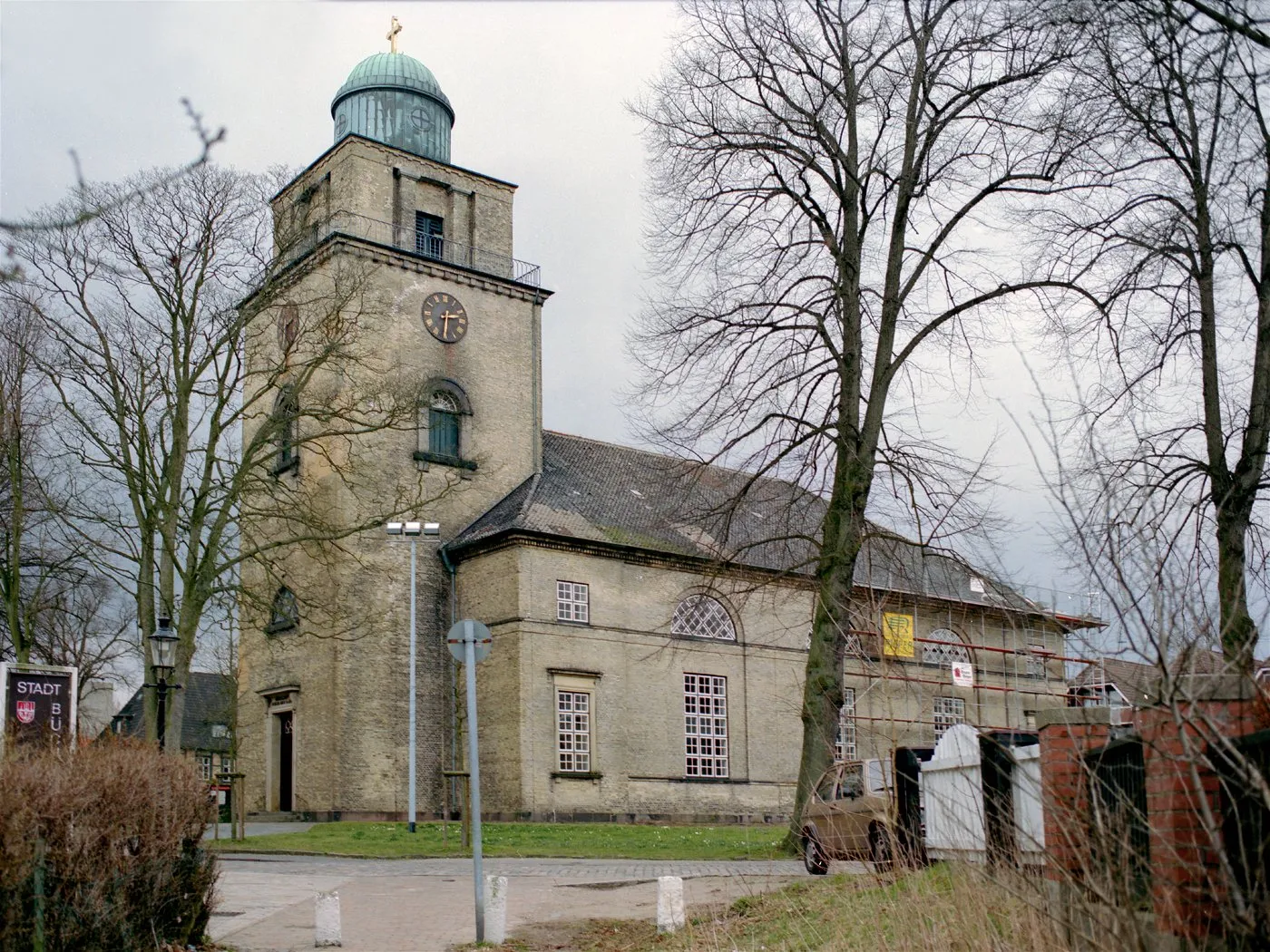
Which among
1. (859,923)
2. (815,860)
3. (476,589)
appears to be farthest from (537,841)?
(859,923)

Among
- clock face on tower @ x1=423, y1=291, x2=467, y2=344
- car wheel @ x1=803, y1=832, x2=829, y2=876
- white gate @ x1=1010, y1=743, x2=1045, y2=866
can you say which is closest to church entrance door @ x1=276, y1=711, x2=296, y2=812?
clock face on tower @ x1=423, y1=291, x2=467, y2=344

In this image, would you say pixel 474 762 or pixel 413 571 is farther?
pixel 413 571

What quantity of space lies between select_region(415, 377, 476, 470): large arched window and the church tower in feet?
0.15

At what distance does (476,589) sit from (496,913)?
22757 mm

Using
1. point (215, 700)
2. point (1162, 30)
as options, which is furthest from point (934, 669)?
point (215, 700)

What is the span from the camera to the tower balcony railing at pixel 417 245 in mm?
35594

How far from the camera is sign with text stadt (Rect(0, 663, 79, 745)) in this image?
17438 mm

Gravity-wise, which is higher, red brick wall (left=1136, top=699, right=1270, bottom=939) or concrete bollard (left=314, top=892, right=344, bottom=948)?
red brick wall (left=1136, top=699, right=1270, bottom=939)

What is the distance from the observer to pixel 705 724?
3644cm

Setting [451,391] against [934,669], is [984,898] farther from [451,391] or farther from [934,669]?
[934,669]

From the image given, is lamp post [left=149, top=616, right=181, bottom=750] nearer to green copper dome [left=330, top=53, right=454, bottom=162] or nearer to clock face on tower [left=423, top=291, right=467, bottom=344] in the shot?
clock face on tower [left=423, top=291, right=467, bottom=344]

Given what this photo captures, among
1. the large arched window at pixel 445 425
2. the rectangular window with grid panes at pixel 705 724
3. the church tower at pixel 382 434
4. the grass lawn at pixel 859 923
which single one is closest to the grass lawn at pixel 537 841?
the church tower at pixel 382 434

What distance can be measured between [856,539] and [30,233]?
641 inches

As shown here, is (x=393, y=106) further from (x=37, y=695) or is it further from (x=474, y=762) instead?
(x=474, y=762)
